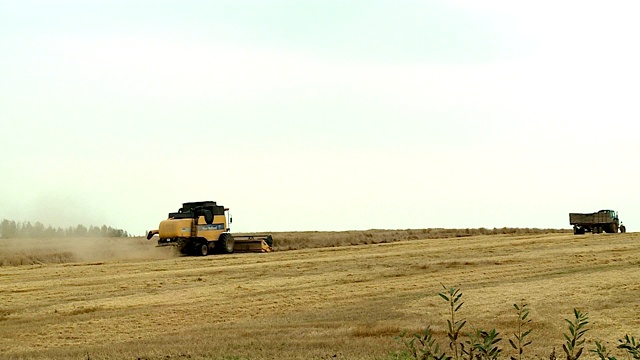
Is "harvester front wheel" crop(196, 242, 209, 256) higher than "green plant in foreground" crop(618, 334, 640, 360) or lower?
higher

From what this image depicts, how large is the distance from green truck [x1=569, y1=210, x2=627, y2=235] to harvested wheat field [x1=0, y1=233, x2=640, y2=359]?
15.3 meters

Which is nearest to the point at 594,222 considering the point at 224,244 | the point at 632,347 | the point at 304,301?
the point at 224,244

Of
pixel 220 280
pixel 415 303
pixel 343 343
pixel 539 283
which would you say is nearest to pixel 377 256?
pixel 220 280

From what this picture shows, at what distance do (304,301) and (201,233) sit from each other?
23554 millimetres

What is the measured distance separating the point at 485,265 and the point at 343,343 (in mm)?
19721

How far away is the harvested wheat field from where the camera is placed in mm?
17125

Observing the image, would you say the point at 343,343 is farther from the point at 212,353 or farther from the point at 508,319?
the point at 508,319

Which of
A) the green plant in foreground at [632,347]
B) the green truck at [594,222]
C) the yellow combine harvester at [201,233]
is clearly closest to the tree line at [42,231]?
the yellow combine harvester at [201,233]

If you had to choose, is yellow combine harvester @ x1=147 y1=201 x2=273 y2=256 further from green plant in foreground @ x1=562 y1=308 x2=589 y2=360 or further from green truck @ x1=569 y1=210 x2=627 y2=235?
green plant in foreground @ x1=562 y1=308 x2=589 y2=360

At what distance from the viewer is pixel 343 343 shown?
16.4 metres

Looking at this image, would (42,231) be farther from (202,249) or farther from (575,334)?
(575,334)

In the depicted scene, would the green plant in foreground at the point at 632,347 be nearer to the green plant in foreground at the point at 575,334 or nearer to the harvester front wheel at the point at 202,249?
the green plant in foreground at the point at 575,334

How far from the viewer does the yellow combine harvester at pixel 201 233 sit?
4712 centimetres

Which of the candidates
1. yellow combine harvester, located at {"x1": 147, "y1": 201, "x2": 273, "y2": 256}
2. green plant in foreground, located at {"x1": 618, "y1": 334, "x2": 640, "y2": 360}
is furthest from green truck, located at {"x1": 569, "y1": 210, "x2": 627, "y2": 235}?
green plant in foreground, located at {"x1": 618, "y1": 334, "x2": 640, "y2": 360}
